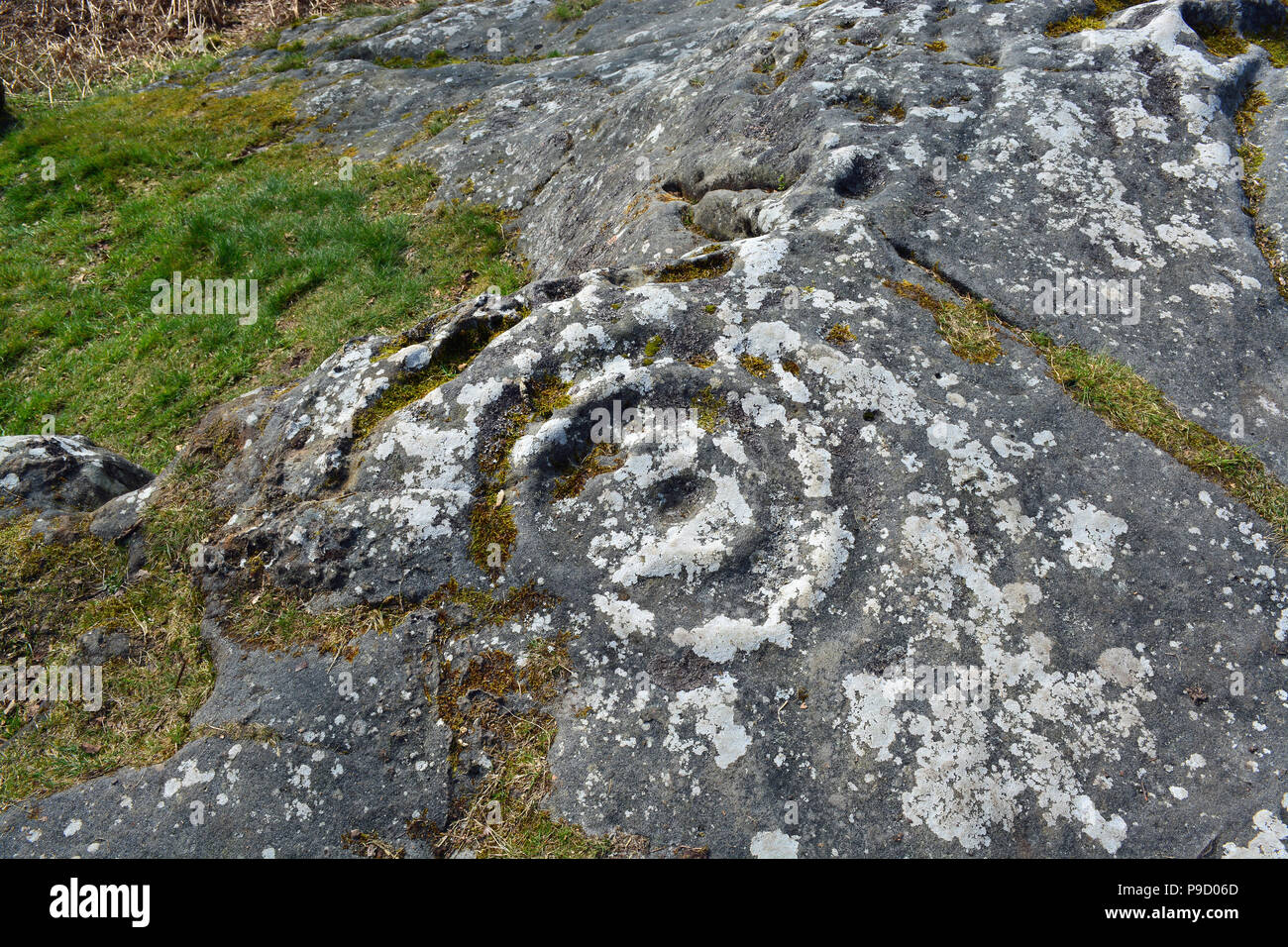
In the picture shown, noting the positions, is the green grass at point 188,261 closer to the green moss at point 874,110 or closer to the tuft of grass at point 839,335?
the green moss at point 874,110

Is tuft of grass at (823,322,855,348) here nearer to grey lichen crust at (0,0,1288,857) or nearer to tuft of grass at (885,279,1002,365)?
grey lichen crust at (0,0,1288,857)

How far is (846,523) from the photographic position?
3.79 meters

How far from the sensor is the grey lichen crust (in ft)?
10.5

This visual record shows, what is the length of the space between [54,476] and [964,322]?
6060 mm

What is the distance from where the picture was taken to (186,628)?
13.0 ft

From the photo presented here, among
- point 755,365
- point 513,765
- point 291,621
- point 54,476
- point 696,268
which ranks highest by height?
point 696,268

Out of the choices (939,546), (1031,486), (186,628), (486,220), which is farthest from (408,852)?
(486,220)

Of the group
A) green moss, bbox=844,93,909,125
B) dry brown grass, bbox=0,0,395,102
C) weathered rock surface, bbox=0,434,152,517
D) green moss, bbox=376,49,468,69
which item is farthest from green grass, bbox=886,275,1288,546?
dry brown grass, bbox=0,0,395,102

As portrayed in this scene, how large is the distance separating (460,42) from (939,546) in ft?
44.8

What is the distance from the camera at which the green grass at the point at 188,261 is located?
26.0 ft

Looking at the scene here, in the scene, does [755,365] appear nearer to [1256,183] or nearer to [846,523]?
[846,523]

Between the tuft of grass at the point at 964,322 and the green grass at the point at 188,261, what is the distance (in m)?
4.98

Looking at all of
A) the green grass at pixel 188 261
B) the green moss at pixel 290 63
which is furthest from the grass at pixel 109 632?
the green moss at pixel 290 63

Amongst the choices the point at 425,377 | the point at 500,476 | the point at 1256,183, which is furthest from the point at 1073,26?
the point at 500,476
